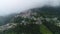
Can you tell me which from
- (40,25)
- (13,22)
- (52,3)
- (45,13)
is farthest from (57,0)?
(13,22)

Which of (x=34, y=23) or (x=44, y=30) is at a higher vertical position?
(x=34, y=23)

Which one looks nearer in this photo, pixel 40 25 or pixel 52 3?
pixel 40 25

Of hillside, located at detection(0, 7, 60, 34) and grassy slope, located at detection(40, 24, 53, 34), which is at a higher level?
hillside, located at detection(0, 7, 60, 34)

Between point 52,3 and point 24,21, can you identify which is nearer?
point 24,21

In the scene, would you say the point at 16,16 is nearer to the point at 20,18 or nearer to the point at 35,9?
the point at 20,18

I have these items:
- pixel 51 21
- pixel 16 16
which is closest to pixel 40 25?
pixel 51 21

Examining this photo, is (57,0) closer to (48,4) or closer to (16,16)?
(48,4)

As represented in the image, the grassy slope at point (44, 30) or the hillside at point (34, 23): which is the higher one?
the hillside at point (34, 23)

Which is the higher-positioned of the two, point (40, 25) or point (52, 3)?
point (52, 3)

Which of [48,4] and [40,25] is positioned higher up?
[48,4]
